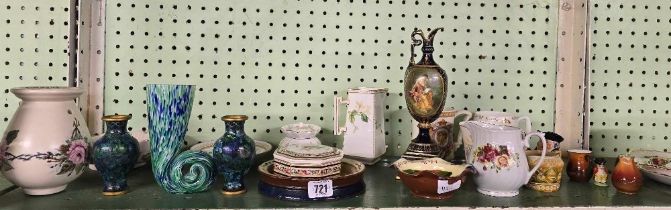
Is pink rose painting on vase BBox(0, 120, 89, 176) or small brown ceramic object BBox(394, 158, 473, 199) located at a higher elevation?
pink rose painting on vase BBox(0, 120, 89, 176)

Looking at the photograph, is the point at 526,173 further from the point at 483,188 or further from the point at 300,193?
the point at 300,193

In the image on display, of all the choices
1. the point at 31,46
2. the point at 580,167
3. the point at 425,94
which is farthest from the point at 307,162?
the point at 31,46

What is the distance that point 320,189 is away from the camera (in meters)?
1.05

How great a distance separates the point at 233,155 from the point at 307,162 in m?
0.17

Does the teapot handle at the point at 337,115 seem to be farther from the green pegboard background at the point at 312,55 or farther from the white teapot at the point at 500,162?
the white teapot at the point at 500,162

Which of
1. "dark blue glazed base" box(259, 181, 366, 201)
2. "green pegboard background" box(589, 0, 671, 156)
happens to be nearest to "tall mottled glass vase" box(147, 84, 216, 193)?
"dark blue glazed base" box(259, 181, 366, 201)

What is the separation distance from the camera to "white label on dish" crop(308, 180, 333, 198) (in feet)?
3.44

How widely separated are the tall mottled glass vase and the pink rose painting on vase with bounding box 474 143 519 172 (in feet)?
2.06

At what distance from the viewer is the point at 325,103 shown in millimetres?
1556

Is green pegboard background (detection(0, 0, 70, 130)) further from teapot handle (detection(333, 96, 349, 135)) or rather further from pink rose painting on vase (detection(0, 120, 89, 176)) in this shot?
teapot handle (detection(333, 96, 349, 135))

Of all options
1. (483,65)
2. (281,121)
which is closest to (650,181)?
(483,65)

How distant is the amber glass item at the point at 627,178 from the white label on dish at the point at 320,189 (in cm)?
69

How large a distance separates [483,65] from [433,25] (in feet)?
0.69

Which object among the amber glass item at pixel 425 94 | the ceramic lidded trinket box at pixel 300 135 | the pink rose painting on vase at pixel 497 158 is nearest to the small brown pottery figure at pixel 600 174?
the pink rose painting on vase at pixel 497 158
